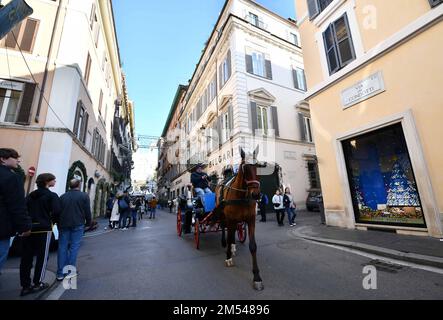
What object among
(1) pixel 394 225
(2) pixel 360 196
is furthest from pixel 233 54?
(1) pixel 394 225

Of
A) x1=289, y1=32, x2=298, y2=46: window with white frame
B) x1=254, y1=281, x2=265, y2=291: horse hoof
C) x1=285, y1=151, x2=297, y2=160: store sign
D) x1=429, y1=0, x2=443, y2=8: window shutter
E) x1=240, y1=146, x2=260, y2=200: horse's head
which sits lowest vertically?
x1=254, y1=281, x2=265, y2=291: horse hoof

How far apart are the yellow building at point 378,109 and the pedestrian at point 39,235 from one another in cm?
882

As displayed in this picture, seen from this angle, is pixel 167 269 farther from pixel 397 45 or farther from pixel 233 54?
pixel 233 54

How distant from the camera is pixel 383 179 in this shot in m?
7.71

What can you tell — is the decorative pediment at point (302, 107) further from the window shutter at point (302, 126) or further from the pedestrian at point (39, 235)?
the pedestrian at point (39, 235)

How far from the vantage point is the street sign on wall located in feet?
Answer: 16.1

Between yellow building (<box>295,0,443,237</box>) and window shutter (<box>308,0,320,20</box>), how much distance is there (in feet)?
0.15

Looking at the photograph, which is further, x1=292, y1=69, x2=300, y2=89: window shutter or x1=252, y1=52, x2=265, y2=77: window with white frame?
x1=292, y1=69, x2=300, y2=89: window shutter

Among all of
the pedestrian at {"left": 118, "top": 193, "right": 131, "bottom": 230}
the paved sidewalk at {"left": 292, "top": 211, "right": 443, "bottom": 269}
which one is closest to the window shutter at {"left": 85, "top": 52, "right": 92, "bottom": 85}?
the pedestrian at {"left": 118, "top": 193, "right": 131, "bottom": 230}

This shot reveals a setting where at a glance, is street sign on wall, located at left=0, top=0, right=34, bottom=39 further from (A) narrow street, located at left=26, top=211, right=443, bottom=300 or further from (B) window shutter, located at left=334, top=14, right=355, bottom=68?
(B) window shutter, located at left=334, top=14, right=355, bottom=68

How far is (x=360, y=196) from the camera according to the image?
813cm

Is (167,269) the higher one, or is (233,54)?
(233,54)

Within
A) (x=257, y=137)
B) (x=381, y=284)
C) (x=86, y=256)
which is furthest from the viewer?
(x=257, y=137)
